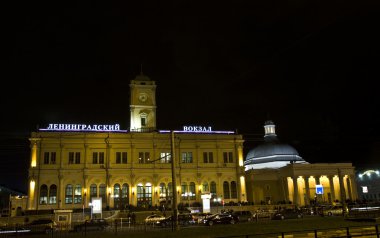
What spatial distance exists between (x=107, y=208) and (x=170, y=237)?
1530 inches

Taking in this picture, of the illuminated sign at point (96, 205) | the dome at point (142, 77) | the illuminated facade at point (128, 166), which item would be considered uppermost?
the dome at point (142, 77)

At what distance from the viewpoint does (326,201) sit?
84125 millimetres

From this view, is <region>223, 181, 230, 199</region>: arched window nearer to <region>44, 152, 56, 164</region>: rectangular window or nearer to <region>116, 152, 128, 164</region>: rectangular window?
<region>116, 152, 128, 164</region>: rectangular window

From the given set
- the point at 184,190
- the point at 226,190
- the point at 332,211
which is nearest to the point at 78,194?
the point at 184,190

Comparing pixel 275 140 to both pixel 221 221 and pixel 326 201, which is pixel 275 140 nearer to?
pixel 326 201

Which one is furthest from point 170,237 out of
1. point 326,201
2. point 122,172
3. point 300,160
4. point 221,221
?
point 300,160

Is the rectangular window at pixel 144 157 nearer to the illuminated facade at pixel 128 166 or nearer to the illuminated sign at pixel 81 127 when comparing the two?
the illuminated facade at pixel 128 166

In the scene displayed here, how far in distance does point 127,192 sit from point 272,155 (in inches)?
1494

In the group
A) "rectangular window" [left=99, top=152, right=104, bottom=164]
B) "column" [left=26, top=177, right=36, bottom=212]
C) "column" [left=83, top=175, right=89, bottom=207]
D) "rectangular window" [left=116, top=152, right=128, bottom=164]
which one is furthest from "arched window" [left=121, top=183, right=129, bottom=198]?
"column" [left=26, top=177, right=36, bottom=212]

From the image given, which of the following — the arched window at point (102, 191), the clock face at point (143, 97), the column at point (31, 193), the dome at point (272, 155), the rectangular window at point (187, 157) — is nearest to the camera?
the column at point (31, 193)

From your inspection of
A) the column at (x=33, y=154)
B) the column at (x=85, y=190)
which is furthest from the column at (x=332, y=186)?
the column at (x=33, y=154)

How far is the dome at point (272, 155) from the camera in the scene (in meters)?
92.7

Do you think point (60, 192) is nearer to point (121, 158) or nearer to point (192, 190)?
point (121, 158)

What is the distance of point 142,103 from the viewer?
82812 mm
